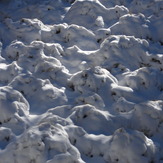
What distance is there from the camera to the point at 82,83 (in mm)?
2773

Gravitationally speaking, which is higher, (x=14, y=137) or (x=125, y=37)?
(x=125, y=37)

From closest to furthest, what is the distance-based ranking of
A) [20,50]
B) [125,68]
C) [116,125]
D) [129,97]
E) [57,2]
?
[116,125]
[129,97]
[125,68]
[20,50]
[57,2]

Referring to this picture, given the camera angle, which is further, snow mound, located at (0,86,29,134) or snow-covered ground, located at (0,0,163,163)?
snow mound, located at (0,86,29,134)

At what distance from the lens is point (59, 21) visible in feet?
12.6

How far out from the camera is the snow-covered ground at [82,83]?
218cm

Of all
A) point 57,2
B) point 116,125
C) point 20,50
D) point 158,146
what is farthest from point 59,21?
point 158,146

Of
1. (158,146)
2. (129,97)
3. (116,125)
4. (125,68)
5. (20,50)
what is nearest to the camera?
(158,146)

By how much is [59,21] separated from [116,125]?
1802mm

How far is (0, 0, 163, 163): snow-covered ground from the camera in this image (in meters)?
2.18

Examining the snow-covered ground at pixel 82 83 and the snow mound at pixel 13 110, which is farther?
the snow mound at pixel 13 110

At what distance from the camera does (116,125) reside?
244 centimetres

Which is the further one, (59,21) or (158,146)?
(59,21)

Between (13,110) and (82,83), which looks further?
(82,83)

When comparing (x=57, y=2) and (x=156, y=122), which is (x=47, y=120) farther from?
(x=57, y=2)
